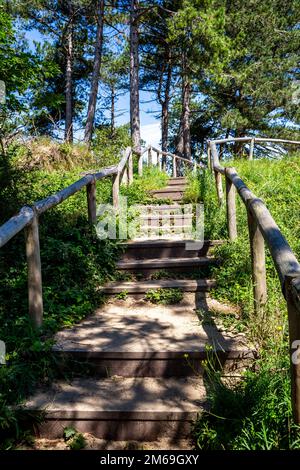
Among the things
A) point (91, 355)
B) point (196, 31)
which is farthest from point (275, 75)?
point (91, 355)

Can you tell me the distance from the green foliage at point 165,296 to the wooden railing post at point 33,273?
128 centimetres

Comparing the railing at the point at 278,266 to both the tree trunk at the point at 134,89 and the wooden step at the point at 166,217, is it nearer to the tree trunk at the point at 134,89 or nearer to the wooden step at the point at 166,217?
the wooden step at the point at 166,217

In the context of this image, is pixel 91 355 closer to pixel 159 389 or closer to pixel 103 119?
pixel 159 389

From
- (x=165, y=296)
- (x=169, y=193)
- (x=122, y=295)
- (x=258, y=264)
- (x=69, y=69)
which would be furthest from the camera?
(x=69, y=69)

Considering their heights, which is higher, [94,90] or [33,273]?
[94,90]

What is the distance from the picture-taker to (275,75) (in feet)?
60.0

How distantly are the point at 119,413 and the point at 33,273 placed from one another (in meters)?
1.27

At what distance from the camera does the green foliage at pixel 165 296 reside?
394 cm

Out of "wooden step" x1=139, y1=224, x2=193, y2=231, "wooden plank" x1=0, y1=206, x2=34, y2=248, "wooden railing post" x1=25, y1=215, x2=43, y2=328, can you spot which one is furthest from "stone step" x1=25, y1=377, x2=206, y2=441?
"wooden step" x1=139, y1=224, x2=193, y2=231

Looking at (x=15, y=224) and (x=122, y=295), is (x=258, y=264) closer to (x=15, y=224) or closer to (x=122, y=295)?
(x=122, y=295)

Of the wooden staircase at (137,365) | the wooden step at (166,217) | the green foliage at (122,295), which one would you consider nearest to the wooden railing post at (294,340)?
the wooden staircase at (137,365)

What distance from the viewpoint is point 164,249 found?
508 centimetres

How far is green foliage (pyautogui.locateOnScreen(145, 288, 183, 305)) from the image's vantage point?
12.9 ft

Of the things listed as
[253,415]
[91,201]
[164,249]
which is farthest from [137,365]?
[91,201]
